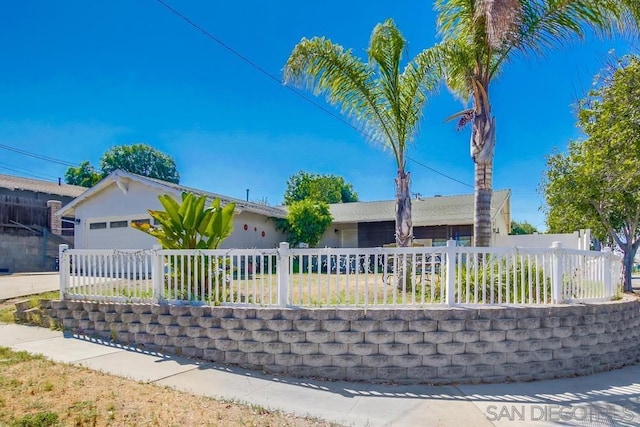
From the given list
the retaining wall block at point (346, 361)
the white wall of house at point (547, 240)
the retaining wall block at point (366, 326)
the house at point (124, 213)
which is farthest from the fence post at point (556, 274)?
the house at point (124, 213)

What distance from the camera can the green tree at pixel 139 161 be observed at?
39812 millimetres

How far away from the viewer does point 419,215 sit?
18281mm

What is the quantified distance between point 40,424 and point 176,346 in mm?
2301

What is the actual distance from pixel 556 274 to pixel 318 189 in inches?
1381

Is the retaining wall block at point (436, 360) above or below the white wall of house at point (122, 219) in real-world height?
below

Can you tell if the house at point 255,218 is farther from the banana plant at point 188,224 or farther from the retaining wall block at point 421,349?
the retaining wall block at point 421,349

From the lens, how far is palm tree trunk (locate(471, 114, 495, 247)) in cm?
721

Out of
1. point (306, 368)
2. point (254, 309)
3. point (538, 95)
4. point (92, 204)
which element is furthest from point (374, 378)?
point (92, 204)

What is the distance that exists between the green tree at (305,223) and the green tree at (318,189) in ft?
70.5

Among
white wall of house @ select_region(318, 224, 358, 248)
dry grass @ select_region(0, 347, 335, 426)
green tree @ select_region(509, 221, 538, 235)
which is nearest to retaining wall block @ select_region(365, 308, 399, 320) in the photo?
dry grass @ select_region(0, 347, 335, 426)

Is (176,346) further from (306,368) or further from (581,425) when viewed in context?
(581,425)

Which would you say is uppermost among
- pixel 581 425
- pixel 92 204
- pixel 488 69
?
pixel 488 69

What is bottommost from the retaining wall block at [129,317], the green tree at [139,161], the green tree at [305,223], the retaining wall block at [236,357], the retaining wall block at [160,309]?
the retaining wall block at [236,357]

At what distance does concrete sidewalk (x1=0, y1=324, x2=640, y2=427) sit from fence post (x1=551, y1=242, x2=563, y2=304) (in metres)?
1.09
